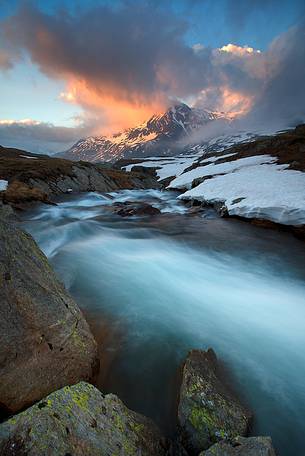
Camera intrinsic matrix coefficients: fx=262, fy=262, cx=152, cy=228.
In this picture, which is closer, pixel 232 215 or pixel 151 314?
pixel 151 314

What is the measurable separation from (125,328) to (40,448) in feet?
13.0

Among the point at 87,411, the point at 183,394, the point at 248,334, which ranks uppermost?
the point at 87,411

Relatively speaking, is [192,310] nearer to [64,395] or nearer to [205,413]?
[205,413]

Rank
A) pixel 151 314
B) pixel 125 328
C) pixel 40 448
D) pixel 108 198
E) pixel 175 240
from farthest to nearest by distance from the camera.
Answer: pixel 108 198 → pixel 175 240 → pixel 151 314 → pixel 125 328 → pixel 40 448

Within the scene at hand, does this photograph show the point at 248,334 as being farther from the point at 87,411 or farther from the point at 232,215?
the point at 232,215

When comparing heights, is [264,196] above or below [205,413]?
above

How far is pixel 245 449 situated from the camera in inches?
121

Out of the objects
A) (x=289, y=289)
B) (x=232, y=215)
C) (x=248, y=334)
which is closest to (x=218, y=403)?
(x=248, y=334)

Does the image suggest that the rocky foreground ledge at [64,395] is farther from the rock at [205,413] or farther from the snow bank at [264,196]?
the snow bank at [264,196]

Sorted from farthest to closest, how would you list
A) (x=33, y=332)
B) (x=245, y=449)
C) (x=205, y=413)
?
(x=33, y=332) → (x=205, y=413) → (x=245, y=449)

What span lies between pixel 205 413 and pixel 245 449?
790mm

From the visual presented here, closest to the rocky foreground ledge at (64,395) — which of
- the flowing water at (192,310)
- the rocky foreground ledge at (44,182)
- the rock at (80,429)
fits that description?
the rock at (80,429)

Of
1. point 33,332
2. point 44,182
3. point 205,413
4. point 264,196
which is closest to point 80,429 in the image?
point 33,332

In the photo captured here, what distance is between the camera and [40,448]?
272cm
